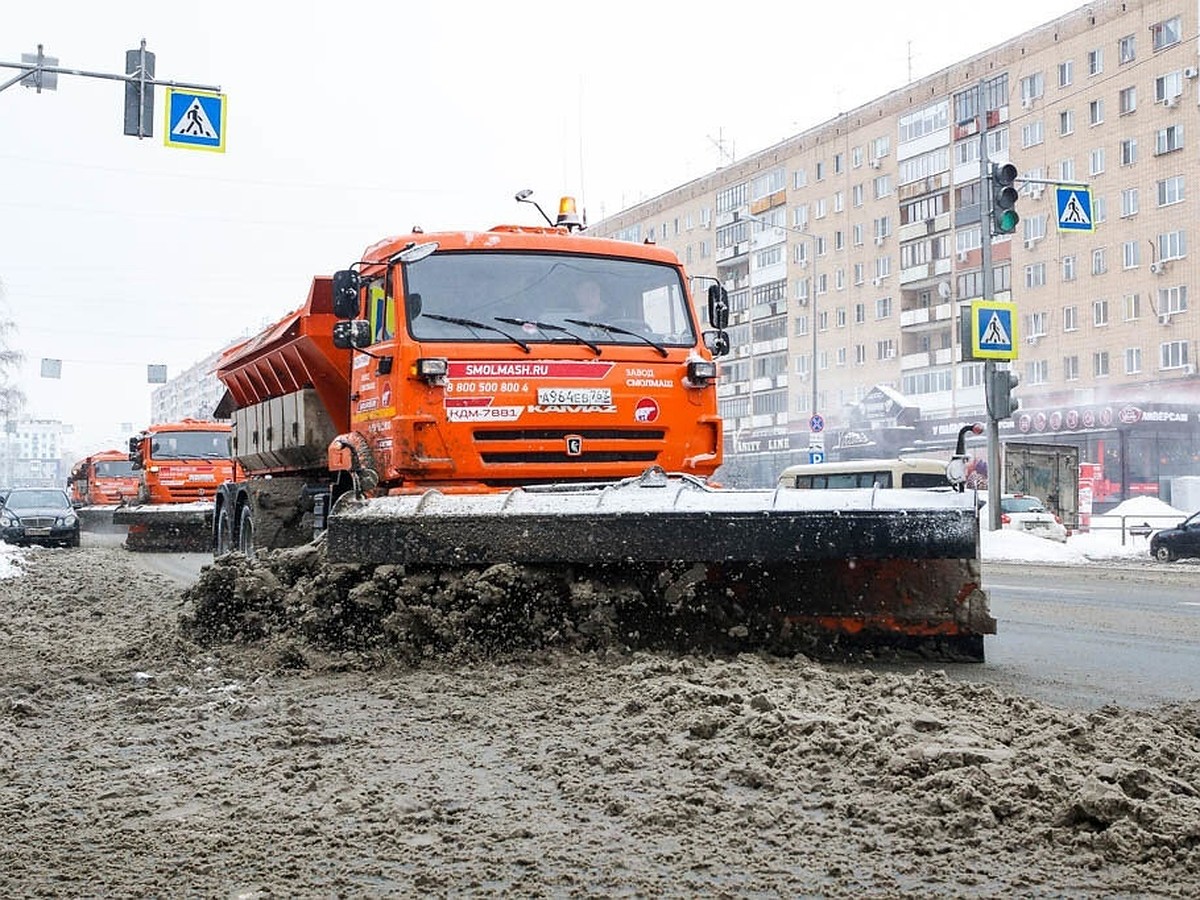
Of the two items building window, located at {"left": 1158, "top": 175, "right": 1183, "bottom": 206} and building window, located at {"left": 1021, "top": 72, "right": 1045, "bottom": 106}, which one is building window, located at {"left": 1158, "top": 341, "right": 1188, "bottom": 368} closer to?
building window, located at {"left": 1158, "top": 175, "right": 1183, "bottom": 206}

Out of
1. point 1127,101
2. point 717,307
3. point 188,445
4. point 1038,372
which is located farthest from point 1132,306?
point 717,307

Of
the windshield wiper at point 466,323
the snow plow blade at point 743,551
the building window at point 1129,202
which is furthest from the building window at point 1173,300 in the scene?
the snow plow blade at point 743,551

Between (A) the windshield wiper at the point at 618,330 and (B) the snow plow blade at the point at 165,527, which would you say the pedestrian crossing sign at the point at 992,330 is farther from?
(A) the windshield wiper at the point at 618,330

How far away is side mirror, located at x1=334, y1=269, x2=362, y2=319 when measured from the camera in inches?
349

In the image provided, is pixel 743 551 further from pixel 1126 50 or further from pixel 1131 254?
pixel 1126 50

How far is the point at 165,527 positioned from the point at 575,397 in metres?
17.7

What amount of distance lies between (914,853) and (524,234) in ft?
20.4

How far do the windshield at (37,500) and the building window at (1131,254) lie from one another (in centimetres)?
3737

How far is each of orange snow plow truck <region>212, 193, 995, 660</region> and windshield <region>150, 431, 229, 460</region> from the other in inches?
538

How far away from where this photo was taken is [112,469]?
36062 mm

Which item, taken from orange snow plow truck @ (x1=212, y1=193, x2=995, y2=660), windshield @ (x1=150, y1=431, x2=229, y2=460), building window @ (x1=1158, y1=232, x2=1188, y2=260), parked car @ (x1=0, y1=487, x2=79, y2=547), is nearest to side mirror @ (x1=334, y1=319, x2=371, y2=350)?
orange snow plow truck @ (x1=212, y1=193, x2=995, y2=660)

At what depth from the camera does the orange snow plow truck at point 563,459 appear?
21.2 feet

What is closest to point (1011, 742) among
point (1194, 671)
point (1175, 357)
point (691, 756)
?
point (691, 756)

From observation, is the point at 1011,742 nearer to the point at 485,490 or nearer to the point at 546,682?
the point at 546,682
